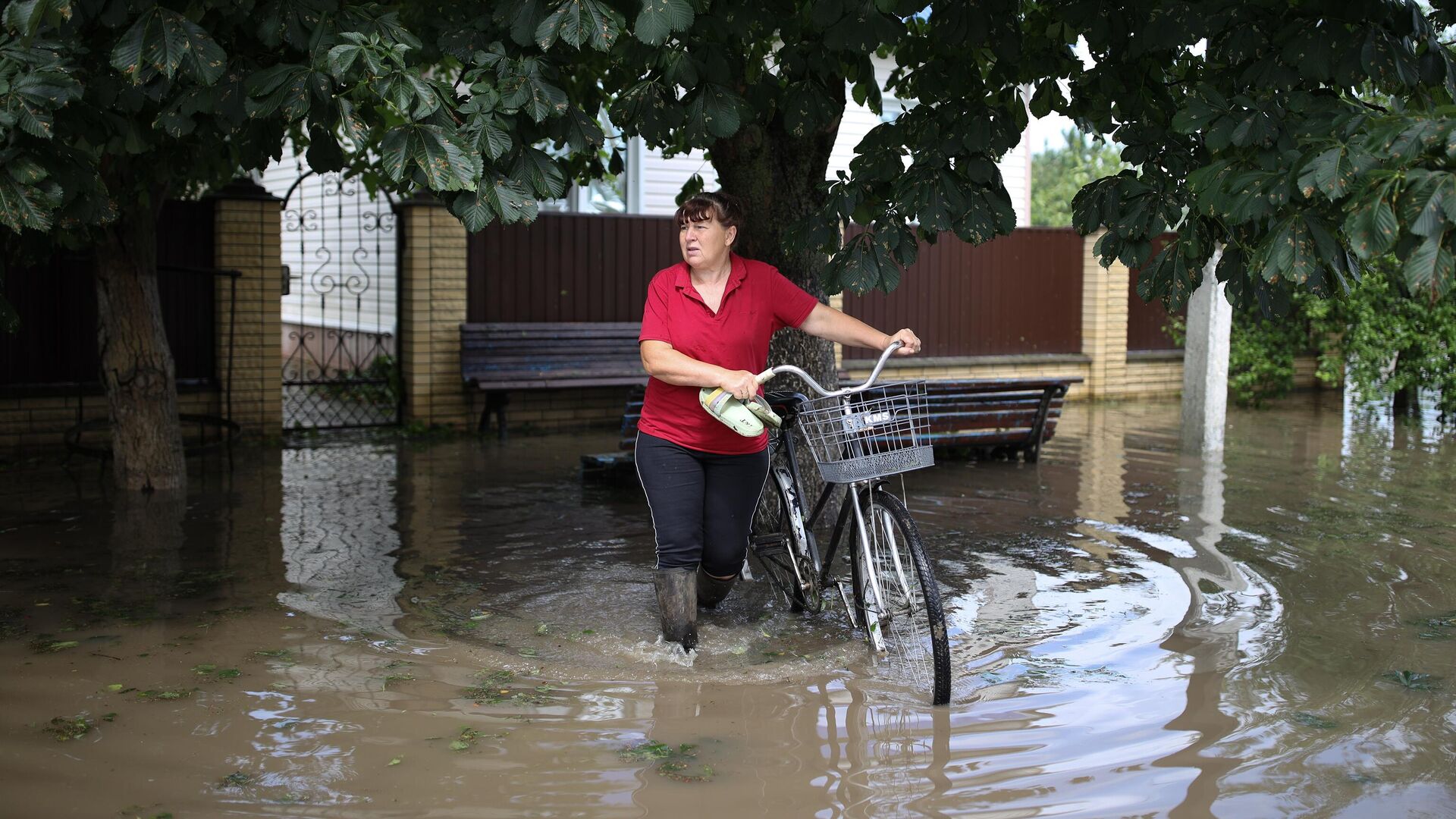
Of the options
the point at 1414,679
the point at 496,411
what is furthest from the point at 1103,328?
the point at 1414,679

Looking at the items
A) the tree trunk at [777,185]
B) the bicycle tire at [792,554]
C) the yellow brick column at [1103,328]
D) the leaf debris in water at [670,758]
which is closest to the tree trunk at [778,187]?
the tree trunk at [777,185]

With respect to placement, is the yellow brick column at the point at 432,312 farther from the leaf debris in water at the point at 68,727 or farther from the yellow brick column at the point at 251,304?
the leaf debris in water at the point at 68,727

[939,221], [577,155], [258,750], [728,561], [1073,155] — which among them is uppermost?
[1073,155]

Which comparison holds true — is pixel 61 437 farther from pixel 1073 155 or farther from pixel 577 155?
pixel 1073 155

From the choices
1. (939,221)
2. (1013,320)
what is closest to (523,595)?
(939,221)

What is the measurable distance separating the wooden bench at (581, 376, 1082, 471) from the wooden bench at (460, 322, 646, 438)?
196 centimetres

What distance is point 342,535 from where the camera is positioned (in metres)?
7.33

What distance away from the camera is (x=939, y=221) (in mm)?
5043

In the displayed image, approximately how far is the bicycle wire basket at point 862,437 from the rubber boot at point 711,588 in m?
0.72

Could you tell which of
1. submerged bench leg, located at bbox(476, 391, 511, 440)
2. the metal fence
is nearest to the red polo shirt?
the metal fence

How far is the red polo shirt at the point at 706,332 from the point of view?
4.80m

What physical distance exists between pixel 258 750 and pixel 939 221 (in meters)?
2.92

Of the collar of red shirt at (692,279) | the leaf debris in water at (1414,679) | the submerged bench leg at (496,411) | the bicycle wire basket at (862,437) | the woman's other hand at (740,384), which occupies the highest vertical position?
the collar of red shirt at (692,279)

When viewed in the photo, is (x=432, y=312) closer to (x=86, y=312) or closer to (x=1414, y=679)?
(x=86, y=312)
